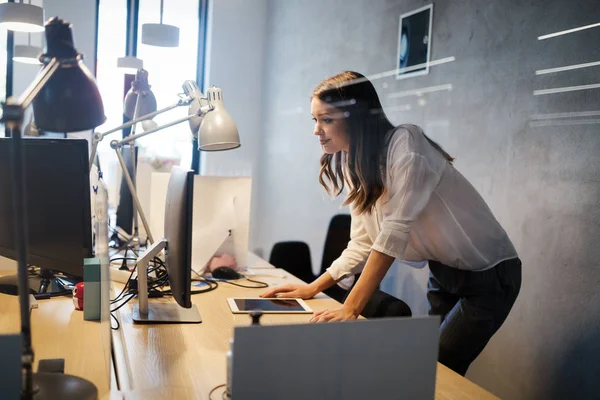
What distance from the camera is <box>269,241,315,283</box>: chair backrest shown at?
2.87m

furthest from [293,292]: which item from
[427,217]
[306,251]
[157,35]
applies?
[157,35]

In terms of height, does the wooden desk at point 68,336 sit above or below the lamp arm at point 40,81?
below

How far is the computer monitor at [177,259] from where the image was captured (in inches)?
49.7

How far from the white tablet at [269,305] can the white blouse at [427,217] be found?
0.20 m

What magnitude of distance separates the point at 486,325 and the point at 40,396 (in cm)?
126

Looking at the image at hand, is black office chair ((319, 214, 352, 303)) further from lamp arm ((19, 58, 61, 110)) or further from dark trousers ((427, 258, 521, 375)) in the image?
lamp arm ((19, 58, 61, 110))

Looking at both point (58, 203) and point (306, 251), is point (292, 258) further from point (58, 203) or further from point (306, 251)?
point (58, 203)

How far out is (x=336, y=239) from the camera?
2.93m

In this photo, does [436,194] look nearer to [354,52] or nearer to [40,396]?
[40,396]

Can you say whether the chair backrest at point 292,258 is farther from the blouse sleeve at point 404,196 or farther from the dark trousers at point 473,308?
the blouse sleeve at point 404,196

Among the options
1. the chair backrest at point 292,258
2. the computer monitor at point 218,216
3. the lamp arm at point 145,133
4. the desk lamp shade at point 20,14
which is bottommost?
the chair backrest at point 292,258

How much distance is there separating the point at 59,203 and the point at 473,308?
126 cm

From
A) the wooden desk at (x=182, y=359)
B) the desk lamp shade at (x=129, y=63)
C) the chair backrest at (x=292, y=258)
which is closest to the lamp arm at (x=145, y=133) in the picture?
the wooden desk at (x=182, y=359)

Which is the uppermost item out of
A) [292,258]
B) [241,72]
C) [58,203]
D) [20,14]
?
[241,72]
